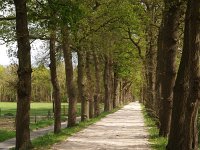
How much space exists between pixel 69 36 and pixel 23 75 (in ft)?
25.2

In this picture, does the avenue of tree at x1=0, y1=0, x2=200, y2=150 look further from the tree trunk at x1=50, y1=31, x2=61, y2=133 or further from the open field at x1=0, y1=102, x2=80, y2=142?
the open field at x1=0, y1=102, x2=80, y2=142

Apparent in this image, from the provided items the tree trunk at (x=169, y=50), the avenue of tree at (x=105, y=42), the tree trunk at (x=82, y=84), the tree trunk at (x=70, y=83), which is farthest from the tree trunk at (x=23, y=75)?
the tree trunk at (x=82, y=84)

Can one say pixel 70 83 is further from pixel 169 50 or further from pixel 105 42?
pixel 169 50

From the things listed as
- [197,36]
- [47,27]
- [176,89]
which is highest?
[47,27]

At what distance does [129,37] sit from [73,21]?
22.7 meters

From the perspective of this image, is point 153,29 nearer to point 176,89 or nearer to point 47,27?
point 47,27

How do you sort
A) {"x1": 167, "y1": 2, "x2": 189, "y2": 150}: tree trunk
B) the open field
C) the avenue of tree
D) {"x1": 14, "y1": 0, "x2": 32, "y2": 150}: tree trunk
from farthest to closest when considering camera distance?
1. the open field
2. {"x1": 14, "y1": 0, "x2": 32, "y2": 150}: tree trunk
3. {"x1": 167, "y1": 2, "x2": 189, "y2": 150}: tree trunk
4. the avenue of tree

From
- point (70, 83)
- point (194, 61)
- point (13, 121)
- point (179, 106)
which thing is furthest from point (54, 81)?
point (13, 121)

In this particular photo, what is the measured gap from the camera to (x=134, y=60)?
5300 centimetres

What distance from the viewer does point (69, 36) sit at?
75.2 feet

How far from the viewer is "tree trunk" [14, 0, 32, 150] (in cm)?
1548

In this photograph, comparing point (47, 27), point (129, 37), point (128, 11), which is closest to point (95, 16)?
point (128, 11)

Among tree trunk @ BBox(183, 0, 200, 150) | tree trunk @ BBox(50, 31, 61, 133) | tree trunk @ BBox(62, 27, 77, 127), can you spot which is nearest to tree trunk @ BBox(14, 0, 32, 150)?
tree trunk @ BBox(50, 31, 61, 133)

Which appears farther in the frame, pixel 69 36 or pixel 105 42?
pixel 105 42
